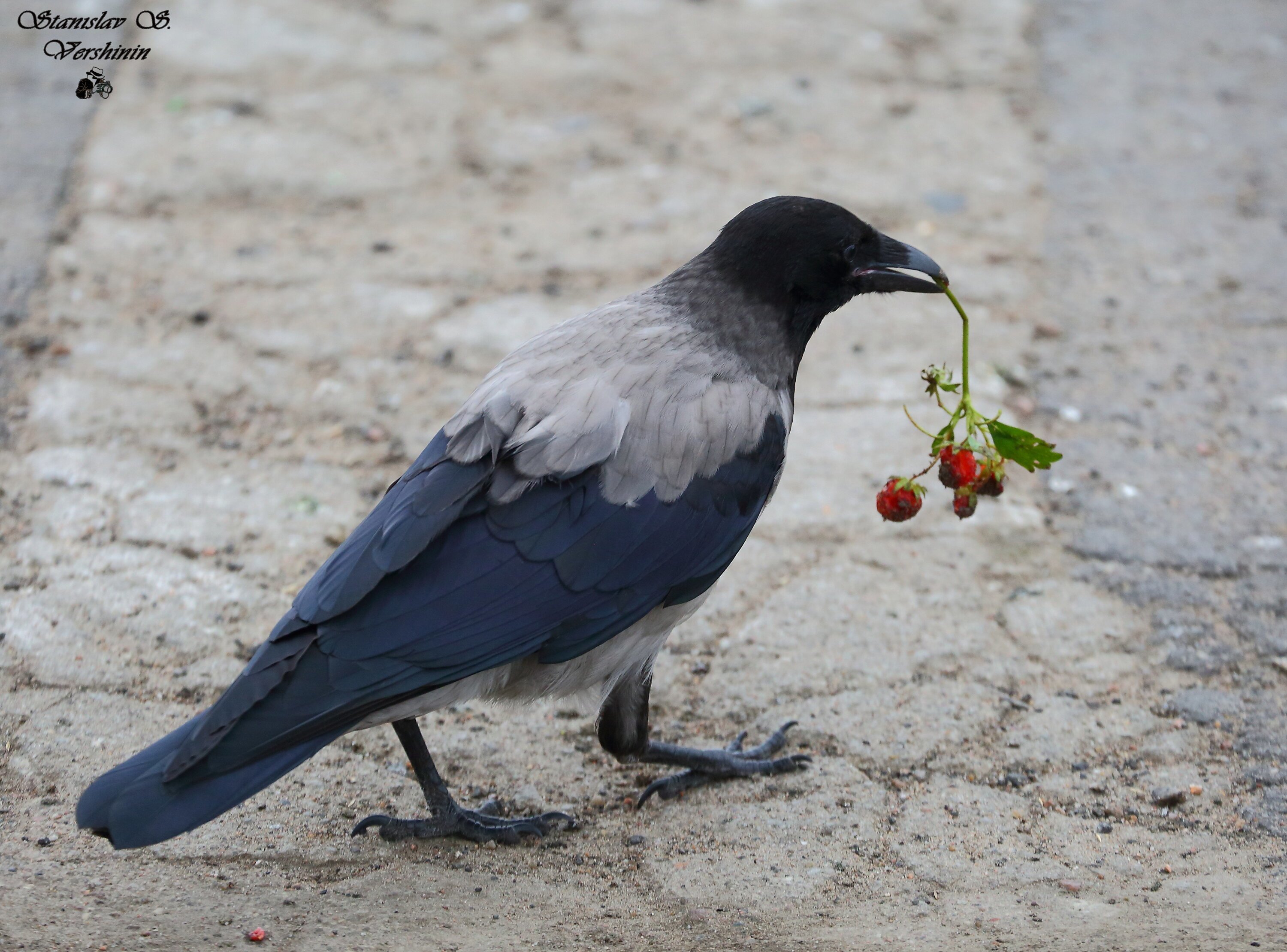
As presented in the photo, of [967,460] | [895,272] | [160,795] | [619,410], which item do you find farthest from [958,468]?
[160,795]

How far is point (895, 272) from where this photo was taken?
11.1 feet

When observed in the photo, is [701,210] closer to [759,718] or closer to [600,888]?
[759,718]

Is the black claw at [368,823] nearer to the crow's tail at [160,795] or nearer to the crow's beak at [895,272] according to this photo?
the crow's tail at [160,795]

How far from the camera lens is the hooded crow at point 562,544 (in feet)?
8.54

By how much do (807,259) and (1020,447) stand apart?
726mm

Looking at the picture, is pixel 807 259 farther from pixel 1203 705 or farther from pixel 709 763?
pixel 1203 705

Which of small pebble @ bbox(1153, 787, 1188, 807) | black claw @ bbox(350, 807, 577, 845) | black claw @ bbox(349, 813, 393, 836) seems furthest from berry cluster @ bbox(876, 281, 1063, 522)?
black claw @ bbox(349, 813, 393, 836)

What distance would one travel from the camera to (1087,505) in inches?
168

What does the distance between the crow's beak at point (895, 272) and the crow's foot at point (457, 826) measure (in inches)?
60.8

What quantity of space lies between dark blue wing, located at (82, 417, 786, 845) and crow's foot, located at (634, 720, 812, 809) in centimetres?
45

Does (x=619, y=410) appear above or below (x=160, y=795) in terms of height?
above

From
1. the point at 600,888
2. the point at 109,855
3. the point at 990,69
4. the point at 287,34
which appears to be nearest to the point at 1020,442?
the point at 600,888

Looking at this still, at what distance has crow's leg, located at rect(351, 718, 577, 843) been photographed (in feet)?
9.79

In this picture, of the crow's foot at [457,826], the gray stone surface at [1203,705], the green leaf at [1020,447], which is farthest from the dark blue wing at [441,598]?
the gray stone surface at [1203,705]
